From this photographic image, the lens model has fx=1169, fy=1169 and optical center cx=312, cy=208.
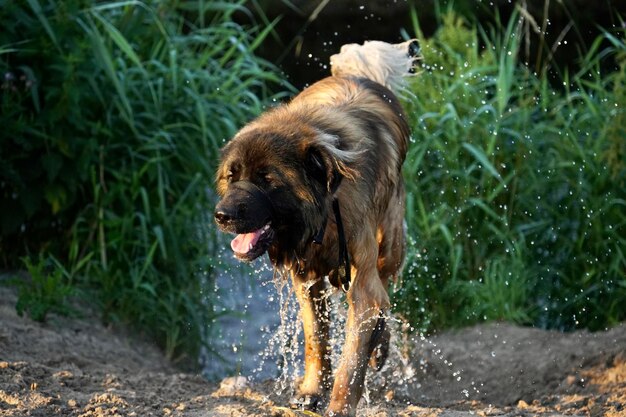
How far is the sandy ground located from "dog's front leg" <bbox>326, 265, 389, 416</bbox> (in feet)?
0.52

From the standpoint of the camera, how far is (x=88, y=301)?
698 centimetres

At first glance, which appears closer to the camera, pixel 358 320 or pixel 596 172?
pixel 358 320

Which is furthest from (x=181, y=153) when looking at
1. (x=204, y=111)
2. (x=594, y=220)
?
(x=594, y=220)

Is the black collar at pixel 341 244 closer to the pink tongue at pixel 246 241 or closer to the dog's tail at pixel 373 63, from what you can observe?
the pink tongue at pixel 246 241

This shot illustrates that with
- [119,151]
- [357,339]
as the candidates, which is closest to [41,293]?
[119,151]

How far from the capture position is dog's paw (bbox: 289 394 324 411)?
5094 mm

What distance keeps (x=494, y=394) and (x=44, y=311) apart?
2518 mm

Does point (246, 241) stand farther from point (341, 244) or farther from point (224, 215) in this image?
point (341, 244)

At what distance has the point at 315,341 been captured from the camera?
17.2 ft

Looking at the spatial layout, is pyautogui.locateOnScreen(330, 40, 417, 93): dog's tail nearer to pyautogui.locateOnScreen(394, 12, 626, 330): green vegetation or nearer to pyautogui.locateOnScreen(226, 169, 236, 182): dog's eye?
pyautogui.locateOnScreen(394, 12, 626, 330): green vegetation

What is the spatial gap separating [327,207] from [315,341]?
85 centimetres

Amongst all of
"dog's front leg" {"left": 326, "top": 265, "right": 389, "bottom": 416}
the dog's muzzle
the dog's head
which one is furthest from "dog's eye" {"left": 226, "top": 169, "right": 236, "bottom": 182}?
"dog's front leg" {"left": 326, "top": 265, "right": 389, "bottom": 416}

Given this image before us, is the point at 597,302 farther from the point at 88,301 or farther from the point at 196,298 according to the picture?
the point at 88,301

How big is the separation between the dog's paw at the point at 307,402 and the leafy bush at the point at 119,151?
2.08 metres
